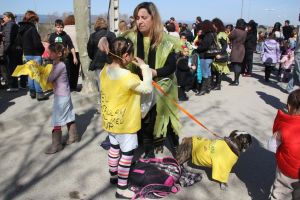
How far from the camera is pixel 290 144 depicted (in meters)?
2.78

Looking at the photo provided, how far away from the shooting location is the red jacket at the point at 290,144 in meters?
2.74

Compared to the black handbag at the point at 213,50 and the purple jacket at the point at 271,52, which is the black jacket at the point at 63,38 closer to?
the black handbag at the point at 213,50

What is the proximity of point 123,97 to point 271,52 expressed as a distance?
7.83 m

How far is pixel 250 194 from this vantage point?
3.63 metres

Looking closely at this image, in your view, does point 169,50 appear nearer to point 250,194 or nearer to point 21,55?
point 250,194

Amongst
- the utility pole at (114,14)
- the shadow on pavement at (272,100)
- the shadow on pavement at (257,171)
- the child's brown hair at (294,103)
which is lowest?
the shadow on pavement at (257,171)

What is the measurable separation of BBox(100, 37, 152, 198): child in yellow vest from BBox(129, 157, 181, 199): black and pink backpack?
22 centimetres

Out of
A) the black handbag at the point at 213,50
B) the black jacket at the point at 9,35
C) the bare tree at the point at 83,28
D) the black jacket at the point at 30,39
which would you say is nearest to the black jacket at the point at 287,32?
the black handbag at the point at 213,50

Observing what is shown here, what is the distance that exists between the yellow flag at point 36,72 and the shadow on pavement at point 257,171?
2.72 meters

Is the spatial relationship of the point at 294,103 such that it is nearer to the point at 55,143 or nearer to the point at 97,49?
the point at 55,143

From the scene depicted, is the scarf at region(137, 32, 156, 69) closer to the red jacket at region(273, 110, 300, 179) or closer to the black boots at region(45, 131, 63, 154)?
the red jacket at region(273, 110, 300, 179)

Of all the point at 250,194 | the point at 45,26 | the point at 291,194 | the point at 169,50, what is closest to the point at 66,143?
the point at 169,50

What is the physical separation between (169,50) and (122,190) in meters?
1.63

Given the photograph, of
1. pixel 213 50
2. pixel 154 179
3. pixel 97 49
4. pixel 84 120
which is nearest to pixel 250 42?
pixel 213 50
